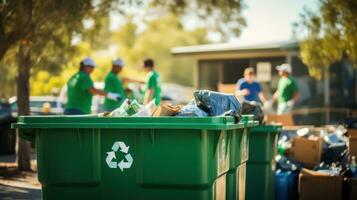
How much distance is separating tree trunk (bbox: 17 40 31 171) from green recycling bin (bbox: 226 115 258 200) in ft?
21.4

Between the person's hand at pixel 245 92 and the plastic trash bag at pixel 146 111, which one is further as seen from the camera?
→ the person's hand at pixel 245 92

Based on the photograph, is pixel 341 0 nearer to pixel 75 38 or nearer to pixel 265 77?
pixel 75 38

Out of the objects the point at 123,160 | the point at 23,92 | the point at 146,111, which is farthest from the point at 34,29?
the point at 123,160

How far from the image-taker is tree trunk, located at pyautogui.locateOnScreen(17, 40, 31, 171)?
1384 cm

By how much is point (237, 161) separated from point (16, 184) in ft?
18.5

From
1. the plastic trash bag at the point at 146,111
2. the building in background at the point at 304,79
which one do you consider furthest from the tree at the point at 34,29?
the building in background at the point at 304,79

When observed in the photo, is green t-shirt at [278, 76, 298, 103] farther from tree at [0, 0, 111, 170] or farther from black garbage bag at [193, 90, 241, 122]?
black garbage bag at [193, 90, 241, 122]

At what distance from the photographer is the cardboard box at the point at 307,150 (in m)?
12.2

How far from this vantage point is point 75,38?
15.7 meters

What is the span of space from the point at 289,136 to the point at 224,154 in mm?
6281

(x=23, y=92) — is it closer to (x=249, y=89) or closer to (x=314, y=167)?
(x=249, y=89)

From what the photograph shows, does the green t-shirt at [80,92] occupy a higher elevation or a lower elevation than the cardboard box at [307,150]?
higher

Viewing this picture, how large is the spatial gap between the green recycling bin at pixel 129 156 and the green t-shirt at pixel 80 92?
580cm

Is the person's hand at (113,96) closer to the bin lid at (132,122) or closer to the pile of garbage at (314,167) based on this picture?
the pile of garbage at (314,167)
